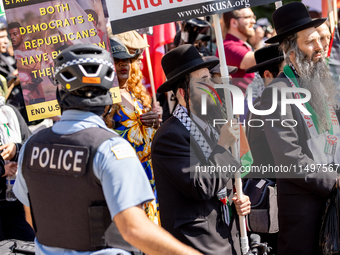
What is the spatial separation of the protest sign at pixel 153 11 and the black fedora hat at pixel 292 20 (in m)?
0.45

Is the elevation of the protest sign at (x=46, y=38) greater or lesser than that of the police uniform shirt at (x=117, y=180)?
greater

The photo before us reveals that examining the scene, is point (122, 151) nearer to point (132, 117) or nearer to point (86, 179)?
point (86, 179)

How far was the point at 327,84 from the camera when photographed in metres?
3.64

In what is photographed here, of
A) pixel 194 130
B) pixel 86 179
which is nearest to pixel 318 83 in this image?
pixel 194 130

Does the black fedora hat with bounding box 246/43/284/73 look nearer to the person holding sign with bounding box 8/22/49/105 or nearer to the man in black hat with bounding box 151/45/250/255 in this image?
the man in black hat with bounding box 151/45/250/255

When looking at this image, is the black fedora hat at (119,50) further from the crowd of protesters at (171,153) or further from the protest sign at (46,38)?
the protest sign at (46,38)

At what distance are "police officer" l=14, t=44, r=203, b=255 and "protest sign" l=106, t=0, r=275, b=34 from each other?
1126mm

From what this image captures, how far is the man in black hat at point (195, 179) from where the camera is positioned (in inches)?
106

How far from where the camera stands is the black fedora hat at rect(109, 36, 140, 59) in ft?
13.8

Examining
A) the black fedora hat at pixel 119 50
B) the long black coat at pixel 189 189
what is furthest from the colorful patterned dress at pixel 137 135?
the long black coat at pixel 189 189

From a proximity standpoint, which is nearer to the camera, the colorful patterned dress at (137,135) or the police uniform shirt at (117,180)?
the police uniform shirt at (117,180)

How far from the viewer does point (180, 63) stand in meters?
3.15

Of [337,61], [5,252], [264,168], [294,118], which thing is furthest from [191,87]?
[337,61]

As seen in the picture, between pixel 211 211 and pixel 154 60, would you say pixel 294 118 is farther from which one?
pixel 154 60
